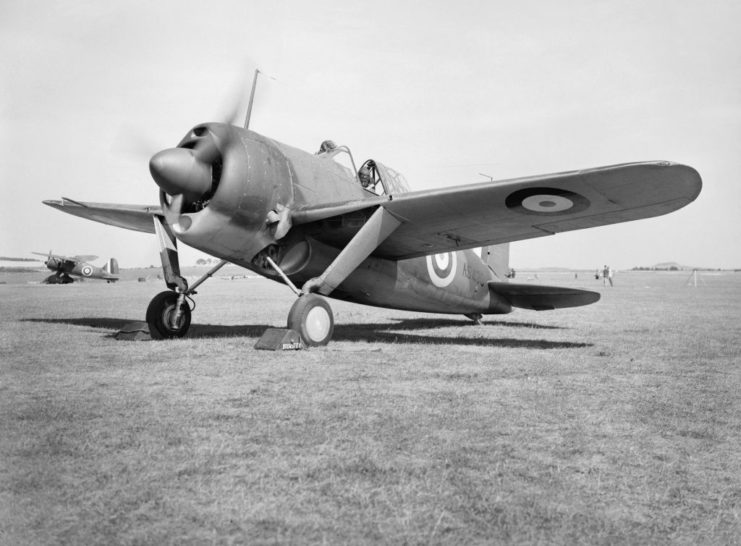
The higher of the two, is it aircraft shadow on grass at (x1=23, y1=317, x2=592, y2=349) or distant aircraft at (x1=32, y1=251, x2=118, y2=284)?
distant aircraft at (x1=32, y1=251, x2=118, y2=284)

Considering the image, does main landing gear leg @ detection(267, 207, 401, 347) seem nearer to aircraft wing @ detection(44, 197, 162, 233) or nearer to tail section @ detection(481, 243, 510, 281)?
aircraft wing @ detection(44, 197, 162, 233)

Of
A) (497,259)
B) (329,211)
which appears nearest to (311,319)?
(329,211)

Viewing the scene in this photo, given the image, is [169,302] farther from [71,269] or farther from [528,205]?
[71,269]

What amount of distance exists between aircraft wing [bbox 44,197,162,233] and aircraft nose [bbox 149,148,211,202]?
8.19ft

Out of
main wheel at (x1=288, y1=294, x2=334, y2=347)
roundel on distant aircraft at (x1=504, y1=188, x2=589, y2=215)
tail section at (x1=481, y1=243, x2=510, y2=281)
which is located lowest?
main wheel at (x1=288, y1=294, x2=334, y2=347)

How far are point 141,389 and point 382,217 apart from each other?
13.1ft

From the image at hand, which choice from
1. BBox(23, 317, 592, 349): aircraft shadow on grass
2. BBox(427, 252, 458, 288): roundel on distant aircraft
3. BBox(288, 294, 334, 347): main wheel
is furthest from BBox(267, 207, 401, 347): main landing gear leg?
BBox(427, 252, 458, 288): roundel on distant aircraft

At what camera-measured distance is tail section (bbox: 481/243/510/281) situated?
41.2 ft

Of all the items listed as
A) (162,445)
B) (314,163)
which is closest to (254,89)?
(314,163)

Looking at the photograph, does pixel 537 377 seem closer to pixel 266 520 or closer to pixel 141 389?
pixel 141 389

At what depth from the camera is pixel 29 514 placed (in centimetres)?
215

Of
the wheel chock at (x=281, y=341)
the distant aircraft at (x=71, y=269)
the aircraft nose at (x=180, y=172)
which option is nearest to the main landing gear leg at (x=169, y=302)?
the aircraft nose at (x=180, y=172)

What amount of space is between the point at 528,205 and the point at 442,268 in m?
3.43

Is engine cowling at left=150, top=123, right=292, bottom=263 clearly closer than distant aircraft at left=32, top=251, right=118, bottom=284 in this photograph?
Yes
